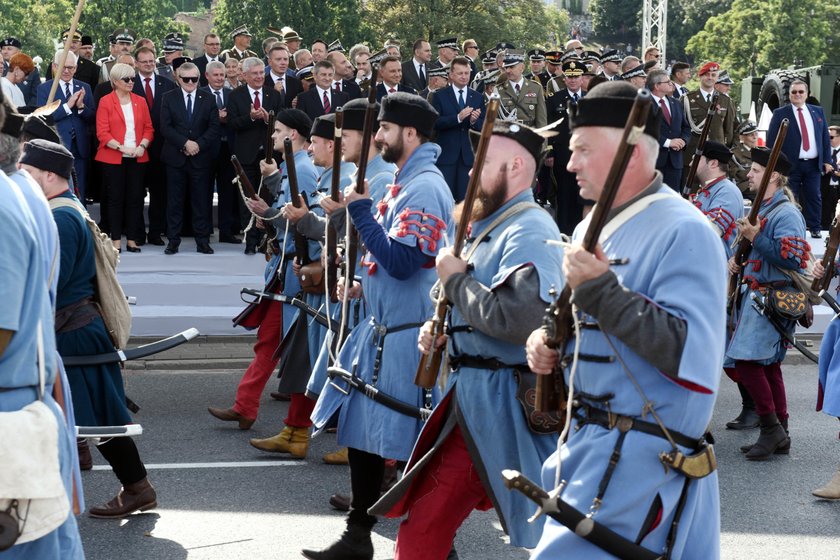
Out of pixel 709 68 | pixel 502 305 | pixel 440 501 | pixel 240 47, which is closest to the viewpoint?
pixel 502 305

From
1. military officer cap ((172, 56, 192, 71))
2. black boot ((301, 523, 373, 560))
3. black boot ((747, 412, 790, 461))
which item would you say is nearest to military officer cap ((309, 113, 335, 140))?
black boot ((301, 523, 373, 560))

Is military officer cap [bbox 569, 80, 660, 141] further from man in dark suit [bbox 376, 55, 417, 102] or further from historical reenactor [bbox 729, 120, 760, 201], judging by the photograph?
historical reenactor [bbox 729, 120, 760, 201]

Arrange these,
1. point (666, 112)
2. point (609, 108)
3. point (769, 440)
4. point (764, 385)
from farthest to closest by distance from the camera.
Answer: point (666, 112) → point (764, 385) → point (769, 440) → point (609, 108)

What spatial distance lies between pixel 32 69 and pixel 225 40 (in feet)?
105

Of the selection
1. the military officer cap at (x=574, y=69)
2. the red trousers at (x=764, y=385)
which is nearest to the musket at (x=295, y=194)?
the red trousers at (x=764, y=385)

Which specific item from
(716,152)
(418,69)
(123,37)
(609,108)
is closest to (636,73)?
(418,69)

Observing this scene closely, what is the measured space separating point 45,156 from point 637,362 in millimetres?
3372

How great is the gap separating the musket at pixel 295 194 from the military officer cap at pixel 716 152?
9.67 ft

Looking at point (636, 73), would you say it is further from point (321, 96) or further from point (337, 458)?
point (337, 458)

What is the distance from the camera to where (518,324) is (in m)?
4.29

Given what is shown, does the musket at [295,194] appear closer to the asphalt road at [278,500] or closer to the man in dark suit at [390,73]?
the asphalt road at [278,500]

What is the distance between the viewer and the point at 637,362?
339 cm

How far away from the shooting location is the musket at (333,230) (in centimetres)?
601

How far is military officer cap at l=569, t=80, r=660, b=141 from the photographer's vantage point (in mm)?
3506
